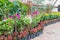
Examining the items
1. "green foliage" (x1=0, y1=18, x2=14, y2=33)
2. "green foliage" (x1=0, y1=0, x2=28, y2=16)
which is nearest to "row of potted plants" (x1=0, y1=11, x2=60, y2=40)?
"green foliage" (x1=0, y1=18, x2=14, y2=33)

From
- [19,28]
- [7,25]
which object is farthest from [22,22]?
[7,25]

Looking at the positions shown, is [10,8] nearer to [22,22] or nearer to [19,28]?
[22,22]

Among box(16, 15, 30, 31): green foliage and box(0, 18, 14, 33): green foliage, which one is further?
box(16, 15, 30, 31): green foliage

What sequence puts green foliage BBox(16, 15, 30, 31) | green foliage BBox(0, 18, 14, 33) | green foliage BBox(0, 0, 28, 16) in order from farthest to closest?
1. green foliage BBox(0, 0, 28, 16)
2. green foliage BBox(16, 15, 30, 31)
3. green foliage BBox(0, 18, 14, 33)

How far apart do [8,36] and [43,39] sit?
1.61 meters

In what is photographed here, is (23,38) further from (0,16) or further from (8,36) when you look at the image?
(0,16)

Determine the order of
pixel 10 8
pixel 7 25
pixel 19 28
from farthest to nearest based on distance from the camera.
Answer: pixel 10 8, pixel 19 28, pixel 7 25

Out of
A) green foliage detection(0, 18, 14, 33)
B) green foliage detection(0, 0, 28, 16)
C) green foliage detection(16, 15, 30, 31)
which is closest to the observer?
green foliage detection(0, 18, 14, 33)

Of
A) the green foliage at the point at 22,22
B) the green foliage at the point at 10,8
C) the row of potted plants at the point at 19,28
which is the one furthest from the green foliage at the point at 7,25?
the green foliage at the point at 10,8

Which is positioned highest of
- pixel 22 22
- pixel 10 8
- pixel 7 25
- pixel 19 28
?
pixel 10 8

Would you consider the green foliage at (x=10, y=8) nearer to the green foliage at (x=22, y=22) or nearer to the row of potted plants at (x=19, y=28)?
the row of potted plants at (x=19, y=28)

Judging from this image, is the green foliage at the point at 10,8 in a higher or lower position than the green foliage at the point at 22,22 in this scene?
higher

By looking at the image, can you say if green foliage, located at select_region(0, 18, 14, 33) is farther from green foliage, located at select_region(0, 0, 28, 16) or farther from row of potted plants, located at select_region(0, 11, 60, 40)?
green foliage, located at select_region(0, 0, 28, 16)

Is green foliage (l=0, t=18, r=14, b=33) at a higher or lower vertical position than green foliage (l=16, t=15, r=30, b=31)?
higher
